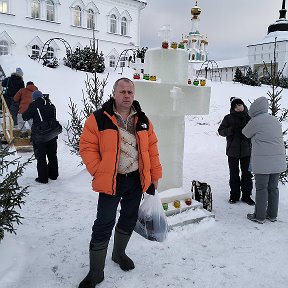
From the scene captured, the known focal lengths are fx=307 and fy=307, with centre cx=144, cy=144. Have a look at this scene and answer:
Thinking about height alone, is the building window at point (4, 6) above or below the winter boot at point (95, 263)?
above

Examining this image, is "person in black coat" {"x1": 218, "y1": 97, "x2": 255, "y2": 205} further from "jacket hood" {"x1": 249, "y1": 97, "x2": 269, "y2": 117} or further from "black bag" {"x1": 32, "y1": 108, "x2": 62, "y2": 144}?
"black bag" {"x1": 32, "y1": 108, "x2": 62, "y2": 144}

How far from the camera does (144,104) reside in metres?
4.15

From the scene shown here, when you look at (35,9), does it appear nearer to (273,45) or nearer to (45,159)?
(45,159)

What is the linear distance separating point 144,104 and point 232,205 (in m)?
2.52

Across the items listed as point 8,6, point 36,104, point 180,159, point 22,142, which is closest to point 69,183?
point 36,104

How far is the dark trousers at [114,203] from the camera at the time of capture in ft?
9.54

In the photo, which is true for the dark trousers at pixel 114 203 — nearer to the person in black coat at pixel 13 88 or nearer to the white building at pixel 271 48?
the person in black coat at pixel 13 88

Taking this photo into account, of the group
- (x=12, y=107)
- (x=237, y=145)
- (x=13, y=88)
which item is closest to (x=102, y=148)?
(x=237, y=145)

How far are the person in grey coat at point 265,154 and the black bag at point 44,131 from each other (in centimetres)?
370

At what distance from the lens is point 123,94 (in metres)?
2.91

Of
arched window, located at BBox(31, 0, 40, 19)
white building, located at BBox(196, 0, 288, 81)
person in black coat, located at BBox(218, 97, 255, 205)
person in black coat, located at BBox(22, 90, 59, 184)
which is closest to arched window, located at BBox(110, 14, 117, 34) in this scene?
arched window, located at BBox(31, 0, 40, 19)

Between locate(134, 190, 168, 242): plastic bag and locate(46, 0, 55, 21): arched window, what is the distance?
83.8ft

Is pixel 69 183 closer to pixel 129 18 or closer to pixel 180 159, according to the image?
pixel 180 159

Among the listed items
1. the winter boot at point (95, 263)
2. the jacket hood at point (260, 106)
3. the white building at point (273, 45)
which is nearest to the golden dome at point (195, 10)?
the white building at point (273, 45)
